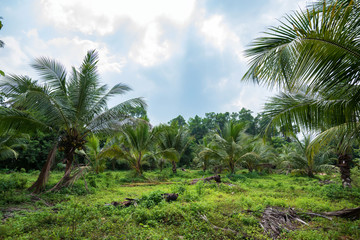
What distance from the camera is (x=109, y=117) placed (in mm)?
7902

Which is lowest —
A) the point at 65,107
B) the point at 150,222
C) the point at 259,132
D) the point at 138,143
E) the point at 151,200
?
the point at 150,222

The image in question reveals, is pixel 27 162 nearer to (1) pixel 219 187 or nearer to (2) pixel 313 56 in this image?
(1) pixel 219 187

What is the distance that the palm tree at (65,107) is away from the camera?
6.37 metres

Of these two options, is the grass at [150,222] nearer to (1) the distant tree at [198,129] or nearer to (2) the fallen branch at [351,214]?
(2) the fallen branch at [351,214]

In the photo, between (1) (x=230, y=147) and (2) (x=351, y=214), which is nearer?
(2) (x=351, y=214)

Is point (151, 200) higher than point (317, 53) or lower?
lower

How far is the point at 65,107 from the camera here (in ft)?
23.3

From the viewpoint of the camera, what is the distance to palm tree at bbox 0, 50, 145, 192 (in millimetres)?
6367

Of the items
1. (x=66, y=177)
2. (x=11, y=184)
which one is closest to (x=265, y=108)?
(x=66, y=177)

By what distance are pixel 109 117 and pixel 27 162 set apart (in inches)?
494

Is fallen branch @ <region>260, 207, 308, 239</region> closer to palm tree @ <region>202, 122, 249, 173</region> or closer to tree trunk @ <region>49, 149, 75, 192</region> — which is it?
tree trunk @ <region>49, 149, 75, 192</region>

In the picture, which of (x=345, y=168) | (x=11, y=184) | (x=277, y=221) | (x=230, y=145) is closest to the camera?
(x=277, y=221)

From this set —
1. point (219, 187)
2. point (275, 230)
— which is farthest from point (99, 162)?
point (275, 230)

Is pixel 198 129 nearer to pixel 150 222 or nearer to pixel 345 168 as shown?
pixel 345 168
